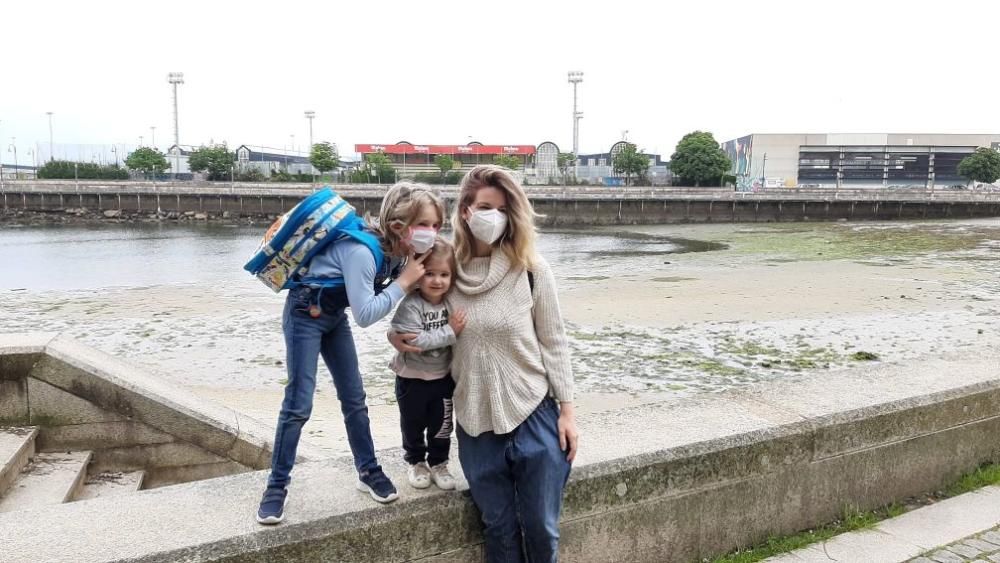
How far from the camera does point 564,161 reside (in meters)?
106

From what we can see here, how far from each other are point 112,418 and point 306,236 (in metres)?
3.59

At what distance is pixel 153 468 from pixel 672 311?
490 inches

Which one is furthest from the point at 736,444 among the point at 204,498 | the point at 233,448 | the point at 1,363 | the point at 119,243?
the point at 119,243

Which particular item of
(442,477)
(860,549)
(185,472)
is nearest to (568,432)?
(442,477)

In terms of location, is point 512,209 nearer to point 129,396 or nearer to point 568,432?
point 568,432

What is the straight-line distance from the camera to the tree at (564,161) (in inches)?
4122

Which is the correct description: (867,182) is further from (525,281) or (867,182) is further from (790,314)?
(525,281)

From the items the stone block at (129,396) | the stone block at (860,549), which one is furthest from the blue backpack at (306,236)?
the stone block at (129,396)

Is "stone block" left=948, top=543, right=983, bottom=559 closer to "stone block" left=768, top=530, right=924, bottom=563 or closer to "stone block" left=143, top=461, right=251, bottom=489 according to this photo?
"stone block" left=768, top=530, right=924, bottom=563

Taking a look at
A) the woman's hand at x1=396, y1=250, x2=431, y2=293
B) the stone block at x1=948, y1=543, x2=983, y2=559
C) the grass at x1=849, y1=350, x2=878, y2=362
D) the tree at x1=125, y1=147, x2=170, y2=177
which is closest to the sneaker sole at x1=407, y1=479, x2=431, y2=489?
the woman's hand at x1=396, y1=250, x2=431, y2=293

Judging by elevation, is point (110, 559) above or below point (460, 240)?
below

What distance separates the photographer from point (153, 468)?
5508 millimetres

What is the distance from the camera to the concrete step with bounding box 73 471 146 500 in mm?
5105

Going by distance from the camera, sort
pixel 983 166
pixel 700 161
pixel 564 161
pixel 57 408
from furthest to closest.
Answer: pixel 564 161 < pixel 983 166 < pixel 700 161 < pixel 57 408
